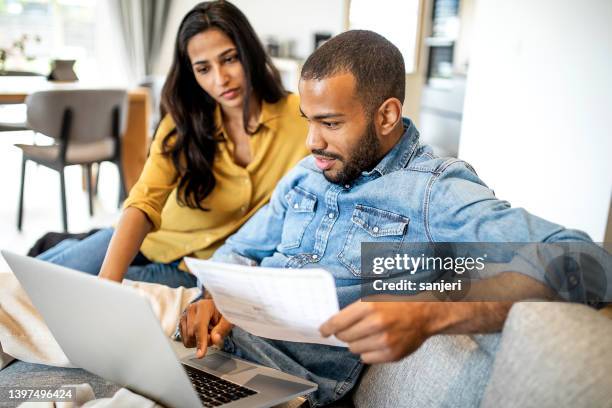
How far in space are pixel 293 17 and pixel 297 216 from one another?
536cm

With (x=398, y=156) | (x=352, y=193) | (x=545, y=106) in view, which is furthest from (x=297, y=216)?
(x=545, y=106)

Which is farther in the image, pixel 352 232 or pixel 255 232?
pixel 255 232

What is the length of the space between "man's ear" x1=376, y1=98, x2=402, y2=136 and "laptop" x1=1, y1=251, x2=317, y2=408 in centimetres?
51

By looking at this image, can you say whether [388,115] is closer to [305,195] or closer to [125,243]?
[305,195]

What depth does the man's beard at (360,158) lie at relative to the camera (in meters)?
1.21

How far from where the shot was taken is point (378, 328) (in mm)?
800

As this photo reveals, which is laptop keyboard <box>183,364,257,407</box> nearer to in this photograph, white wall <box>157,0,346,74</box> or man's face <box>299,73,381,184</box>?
man's face <box>299,73,381,184</box>

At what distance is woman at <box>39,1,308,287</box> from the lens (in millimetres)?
1736

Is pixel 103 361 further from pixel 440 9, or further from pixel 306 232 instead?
pixel 440 9

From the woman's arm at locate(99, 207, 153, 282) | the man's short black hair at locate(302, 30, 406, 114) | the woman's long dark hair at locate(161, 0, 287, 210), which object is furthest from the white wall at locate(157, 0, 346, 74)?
the man's short black hair at locate(302, 30, 406, 114)

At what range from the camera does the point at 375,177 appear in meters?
1.24

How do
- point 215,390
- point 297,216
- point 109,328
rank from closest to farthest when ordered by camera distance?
point 109,328, point 215,390, point 297,216

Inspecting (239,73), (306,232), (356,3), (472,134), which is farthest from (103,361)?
(356,3)

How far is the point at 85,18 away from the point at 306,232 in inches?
235
